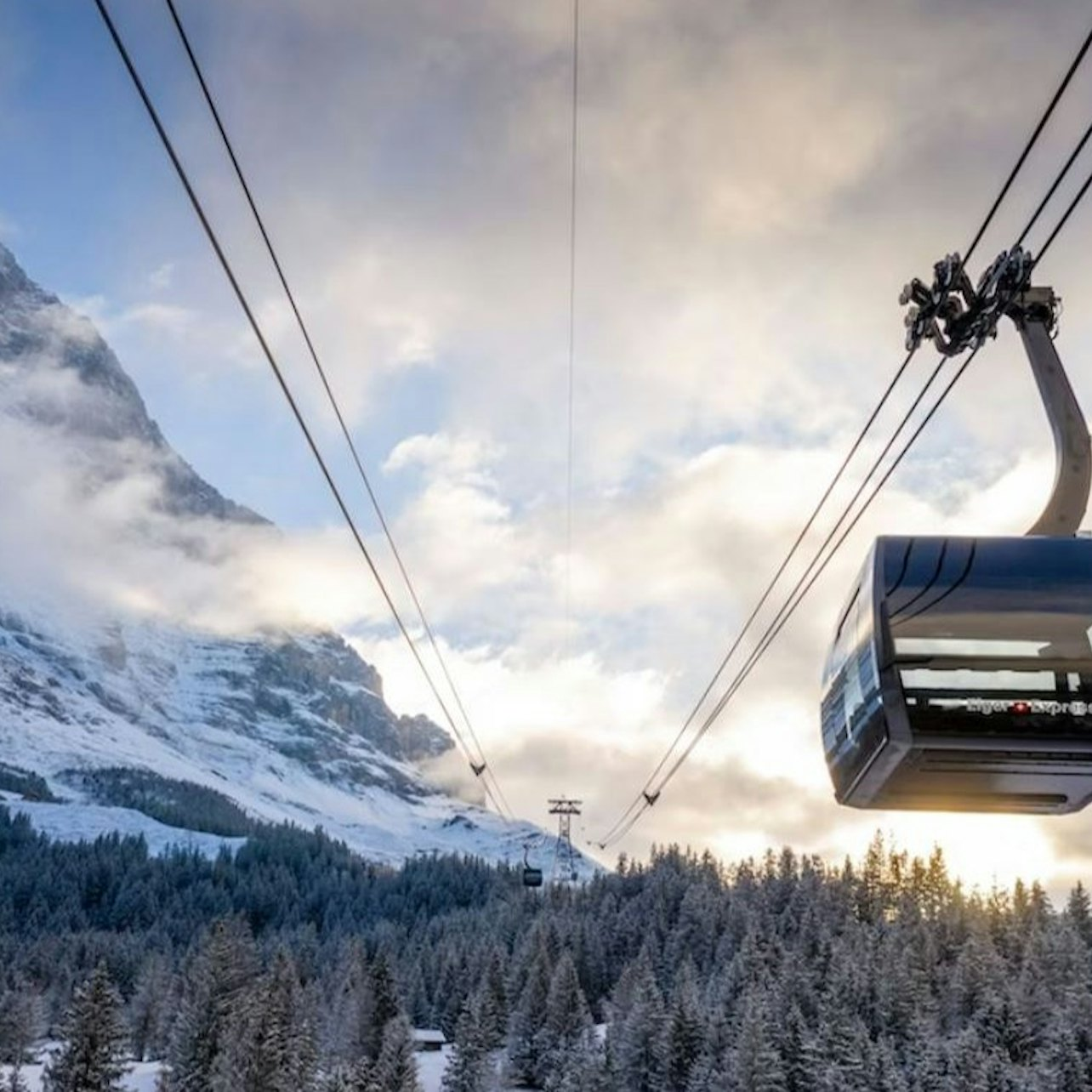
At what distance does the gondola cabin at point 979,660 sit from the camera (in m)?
11.9

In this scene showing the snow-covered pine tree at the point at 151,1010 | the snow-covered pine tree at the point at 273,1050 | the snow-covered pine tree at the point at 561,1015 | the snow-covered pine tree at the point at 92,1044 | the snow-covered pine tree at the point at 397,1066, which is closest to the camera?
the snow-covered pine tree at the point at 92,1044

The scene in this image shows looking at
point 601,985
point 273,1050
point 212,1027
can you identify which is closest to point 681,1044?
point 273,1050

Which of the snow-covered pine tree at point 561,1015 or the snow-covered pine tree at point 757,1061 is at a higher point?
the snow-covered pine tree at point 561,1015

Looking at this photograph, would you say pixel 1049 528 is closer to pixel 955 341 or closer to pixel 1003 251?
pixel 955 341

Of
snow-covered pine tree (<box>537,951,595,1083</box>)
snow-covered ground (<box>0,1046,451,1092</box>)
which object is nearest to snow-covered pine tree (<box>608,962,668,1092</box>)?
snow-covered pine tree (<box>537,951,595,1083</box>)

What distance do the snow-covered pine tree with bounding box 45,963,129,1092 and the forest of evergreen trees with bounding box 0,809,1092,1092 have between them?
0.15m

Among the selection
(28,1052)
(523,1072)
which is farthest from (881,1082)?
(28,1052)

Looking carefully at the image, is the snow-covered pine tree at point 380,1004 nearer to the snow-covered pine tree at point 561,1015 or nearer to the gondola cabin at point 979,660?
the snow-covered pine tree at point 561,1015

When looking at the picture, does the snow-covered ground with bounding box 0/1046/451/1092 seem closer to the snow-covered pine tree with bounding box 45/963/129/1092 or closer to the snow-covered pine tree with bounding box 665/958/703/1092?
the snow-covered pine tree with bounding box 665/958/703/1092

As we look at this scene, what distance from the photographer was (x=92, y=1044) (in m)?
69.9

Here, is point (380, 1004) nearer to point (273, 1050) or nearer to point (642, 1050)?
point (642, 1050)

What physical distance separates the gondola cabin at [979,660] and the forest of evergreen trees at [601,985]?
200 feet

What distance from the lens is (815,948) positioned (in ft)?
428

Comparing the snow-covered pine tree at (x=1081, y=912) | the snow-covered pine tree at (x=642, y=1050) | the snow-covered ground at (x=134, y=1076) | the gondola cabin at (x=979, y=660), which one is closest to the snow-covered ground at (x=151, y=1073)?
the snow-covered ground at (x=134, y=1076)
